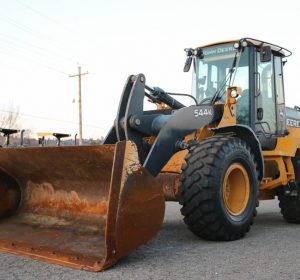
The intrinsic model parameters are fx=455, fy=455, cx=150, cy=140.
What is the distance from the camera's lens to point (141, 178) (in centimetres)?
417

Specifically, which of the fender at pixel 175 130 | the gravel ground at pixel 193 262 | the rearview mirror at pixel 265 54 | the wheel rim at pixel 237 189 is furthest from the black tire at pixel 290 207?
the fender at pixel 175 130

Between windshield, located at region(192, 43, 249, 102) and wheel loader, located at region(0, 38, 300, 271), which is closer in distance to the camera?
wheel loader, located at region(0, 38, 300, 271)

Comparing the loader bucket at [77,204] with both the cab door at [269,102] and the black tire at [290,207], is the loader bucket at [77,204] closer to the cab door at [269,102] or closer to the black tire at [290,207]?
the cab door at [269,102]

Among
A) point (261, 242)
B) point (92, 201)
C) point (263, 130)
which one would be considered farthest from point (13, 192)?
point (263, 130)

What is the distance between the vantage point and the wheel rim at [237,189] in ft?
17.8

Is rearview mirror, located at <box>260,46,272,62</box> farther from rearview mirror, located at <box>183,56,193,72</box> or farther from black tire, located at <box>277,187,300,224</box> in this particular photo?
black tire, located at <box>277,187,300,224</box>

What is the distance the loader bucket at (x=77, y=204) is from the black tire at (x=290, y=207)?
11.1 feet

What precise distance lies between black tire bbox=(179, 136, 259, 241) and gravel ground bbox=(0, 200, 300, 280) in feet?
0.55

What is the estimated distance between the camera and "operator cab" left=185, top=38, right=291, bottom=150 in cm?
662

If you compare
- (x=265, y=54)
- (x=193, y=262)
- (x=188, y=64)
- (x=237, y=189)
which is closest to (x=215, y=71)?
(x=188, y=64)

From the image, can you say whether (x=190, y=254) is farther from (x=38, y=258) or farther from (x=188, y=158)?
(x=38, y=258)

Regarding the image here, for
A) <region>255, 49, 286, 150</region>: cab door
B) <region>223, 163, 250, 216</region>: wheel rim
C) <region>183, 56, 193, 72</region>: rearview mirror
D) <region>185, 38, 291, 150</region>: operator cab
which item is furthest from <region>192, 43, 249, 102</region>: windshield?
<region>223, 163, 250, 216</region>: wheel rim

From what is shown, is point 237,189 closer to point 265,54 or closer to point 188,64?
point 265,54

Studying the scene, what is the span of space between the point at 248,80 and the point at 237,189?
6.10 feet
